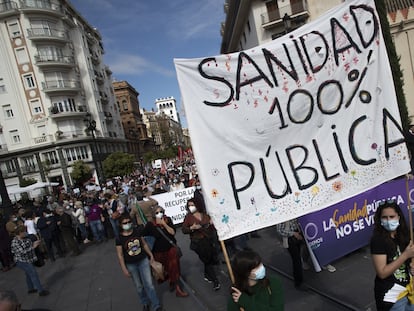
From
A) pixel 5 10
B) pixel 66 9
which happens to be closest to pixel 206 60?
pixel 5 10

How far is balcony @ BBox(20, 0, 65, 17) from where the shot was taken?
33750 millimetres

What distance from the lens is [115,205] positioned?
30.7 feet

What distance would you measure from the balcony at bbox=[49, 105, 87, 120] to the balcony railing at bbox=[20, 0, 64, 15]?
11.4 meters

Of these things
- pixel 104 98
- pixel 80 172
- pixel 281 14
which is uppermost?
pixel 104 98

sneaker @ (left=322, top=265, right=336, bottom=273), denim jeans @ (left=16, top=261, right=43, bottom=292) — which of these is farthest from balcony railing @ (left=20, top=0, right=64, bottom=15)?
sneaker @ (left=322, top=265, right=336, bottom=273)

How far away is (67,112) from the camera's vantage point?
119ft

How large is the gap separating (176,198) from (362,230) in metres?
5.94

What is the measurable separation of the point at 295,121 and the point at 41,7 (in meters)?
41.8

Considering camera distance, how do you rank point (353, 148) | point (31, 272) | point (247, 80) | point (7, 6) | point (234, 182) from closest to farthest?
point (234, 182), point (247, 80), point (353, 148), point (31, 272), point (7, 6)

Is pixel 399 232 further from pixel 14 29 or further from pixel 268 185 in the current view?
pixel 14 29

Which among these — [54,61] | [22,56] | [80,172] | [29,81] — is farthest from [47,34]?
[80,172]

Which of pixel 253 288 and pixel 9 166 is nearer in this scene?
pixel 253 288

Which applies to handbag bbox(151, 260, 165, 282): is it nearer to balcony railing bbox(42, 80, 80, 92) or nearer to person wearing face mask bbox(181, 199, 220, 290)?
person wearing face mask bbox(181, 199, 220, 290)

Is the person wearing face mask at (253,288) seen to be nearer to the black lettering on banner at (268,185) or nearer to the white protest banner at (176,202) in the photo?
the black lettering on banner at (268,185)
